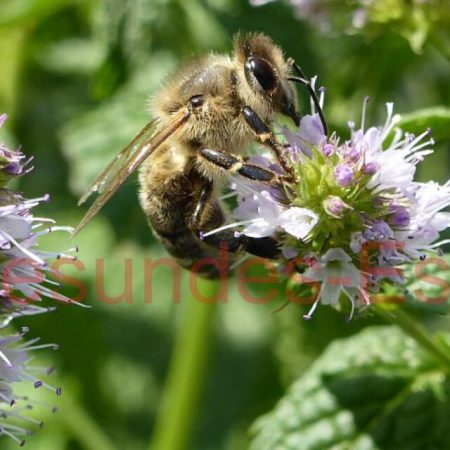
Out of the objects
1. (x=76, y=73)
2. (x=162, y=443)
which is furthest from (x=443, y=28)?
(x=76, y=73)

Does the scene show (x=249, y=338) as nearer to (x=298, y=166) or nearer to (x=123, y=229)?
(x=123, y=229)

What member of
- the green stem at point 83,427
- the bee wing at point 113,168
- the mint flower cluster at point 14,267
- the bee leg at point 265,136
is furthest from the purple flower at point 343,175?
the green stem at point 83,427

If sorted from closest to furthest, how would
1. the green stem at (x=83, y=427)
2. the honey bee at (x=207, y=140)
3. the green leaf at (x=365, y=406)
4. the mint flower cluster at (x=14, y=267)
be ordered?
the mint flower cluster at (x=14, y=267), the honey bee at (x=207, y=140), the green leaf at (x=365, y=406), the green stem at (x=83, y=427)

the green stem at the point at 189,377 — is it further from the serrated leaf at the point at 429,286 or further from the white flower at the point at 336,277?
the white flower at the point at 336,277

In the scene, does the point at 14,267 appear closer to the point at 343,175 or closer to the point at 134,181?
the point at 343,175

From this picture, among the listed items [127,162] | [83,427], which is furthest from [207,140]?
[83,427]

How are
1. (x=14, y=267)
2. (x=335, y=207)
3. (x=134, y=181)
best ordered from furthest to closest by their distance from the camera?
(x=134, y=181) < (x=14, y=267) < (x=335, y=207)

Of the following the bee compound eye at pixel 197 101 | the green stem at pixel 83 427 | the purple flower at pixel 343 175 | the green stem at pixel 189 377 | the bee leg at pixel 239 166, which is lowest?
the green stem at pixel 83 427
